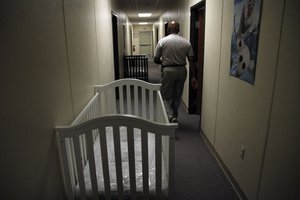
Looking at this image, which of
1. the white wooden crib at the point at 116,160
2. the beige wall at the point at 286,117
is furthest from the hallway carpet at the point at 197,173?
the beige wall at the point at 286,117

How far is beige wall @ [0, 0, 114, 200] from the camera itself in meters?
0.92

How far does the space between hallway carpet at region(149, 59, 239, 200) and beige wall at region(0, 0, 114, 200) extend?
1.21 m

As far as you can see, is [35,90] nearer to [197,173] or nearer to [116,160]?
[116,160]

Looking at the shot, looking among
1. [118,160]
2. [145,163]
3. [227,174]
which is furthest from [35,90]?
[227,174]

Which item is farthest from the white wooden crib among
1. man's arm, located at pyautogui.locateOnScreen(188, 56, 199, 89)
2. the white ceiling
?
the white ceiling

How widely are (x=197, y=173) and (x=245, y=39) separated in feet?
4.76

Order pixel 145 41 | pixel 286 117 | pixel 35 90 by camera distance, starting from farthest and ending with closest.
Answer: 1. pixel 145 41
2. pixel 286 117
3. pixel 35 90

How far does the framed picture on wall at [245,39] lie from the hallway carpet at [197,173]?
108 cm

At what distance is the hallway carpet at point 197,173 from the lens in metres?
2.04

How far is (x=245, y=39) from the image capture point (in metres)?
1.76

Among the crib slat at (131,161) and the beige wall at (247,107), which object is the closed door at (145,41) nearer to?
the beige wall at (247,107)

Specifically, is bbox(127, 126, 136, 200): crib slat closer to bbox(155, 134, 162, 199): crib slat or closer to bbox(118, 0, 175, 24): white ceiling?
bbox(155, 134, 162, 199): crib slat

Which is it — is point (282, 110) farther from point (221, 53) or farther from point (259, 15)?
point (221, 53)

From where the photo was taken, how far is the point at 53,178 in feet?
4.40
